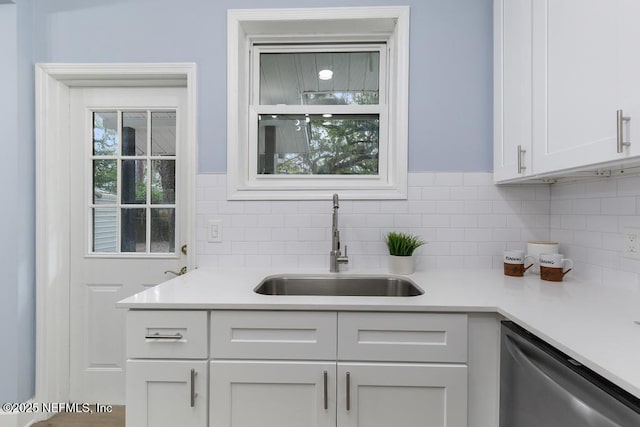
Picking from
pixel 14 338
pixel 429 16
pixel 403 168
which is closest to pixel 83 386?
pixel 14 338

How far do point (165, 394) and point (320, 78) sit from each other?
1.76 metres

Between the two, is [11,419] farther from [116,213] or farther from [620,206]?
[620,206]

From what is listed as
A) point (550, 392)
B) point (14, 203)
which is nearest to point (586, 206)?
point (550, 392)

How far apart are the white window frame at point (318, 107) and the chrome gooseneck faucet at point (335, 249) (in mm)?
193

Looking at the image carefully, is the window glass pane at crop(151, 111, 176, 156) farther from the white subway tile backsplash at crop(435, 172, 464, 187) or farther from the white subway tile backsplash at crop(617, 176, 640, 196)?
the white subway tile backsplash at crop(617, 176, 640, 196)

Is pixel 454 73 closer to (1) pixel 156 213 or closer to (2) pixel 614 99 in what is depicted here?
(2) pixel 614 99

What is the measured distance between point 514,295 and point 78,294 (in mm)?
2316

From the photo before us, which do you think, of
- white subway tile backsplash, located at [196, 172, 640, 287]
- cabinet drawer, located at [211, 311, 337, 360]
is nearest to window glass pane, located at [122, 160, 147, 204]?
white subway tile backsplash, located at [196, 172, 640, 287]

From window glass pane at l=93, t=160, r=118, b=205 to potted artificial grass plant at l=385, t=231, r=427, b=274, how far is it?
168 cm

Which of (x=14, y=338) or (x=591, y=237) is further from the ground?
(x=591, y=237)

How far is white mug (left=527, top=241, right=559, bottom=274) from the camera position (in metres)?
1.58

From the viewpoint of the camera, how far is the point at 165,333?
1164mm

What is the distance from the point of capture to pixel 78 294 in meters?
1.92

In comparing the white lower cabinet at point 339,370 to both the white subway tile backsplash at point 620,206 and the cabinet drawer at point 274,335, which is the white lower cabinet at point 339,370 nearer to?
the cabinet drawer at point 274,335
